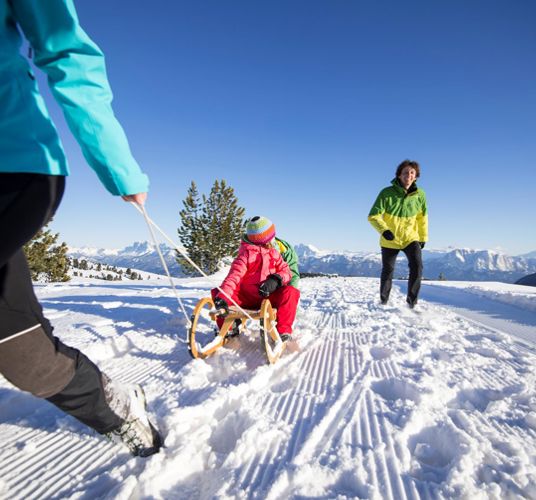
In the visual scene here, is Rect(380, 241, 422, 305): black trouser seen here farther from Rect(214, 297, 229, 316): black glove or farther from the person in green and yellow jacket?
Rect(214, 297, 229, 316): black glove

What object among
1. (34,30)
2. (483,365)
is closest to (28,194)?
(34,30)

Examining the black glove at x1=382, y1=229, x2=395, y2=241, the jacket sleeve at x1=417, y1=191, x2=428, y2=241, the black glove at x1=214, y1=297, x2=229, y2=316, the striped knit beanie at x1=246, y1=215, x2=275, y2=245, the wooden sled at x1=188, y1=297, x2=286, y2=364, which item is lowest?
the wooden sled at x1=188, y1=297, x2=286, y2=364

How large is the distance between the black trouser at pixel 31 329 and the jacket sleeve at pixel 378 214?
4.27 meters

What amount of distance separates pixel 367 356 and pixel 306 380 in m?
0.79

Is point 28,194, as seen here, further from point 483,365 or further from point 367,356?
point 483,365

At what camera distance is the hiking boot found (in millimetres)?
1334

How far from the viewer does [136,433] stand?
136 cm

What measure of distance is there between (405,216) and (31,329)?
15.5 feet

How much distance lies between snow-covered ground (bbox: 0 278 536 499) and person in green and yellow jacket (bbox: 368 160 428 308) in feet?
5.80

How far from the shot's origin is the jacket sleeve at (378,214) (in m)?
4.62

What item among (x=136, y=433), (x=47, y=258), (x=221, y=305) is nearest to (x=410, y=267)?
(x=221, y=305)

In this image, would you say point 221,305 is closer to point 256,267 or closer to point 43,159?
point 256,267

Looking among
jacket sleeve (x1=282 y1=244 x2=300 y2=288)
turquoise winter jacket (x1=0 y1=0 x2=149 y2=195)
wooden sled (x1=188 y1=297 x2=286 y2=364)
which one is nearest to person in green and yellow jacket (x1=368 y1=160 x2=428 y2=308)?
jacket sleeve (x1=282 y1=244 x2=300 y2=288)

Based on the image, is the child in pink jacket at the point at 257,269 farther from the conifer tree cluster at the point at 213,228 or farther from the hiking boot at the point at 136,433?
the conifer tree cluster at the point at 213,228
